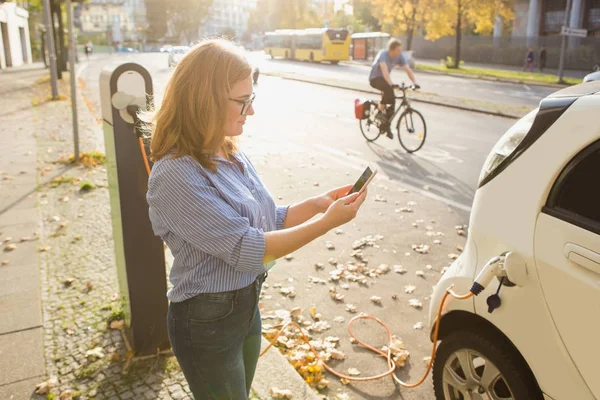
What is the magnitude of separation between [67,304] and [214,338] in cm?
287

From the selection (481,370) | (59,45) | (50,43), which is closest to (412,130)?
(50,43)

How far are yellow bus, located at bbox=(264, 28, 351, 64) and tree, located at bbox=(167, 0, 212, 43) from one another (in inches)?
2953

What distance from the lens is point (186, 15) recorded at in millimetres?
122625

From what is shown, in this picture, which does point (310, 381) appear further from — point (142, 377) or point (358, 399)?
point (142, 377)

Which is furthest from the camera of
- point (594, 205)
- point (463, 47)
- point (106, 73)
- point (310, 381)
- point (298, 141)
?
point (463, 47)

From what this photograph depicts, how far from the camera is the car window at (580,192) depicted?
2.14 m

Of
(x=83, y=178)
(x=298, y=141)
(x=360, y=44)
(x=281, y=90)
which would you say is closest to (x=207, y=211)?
(x=83, y=178)

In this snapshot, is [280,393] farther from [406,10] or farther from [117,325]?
[406,10]

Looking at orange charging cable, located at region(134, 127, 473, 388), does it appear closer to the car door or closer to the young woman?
the car door

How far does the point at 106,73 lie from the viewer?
11.0 feet

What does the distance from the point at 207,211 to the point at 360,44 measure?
5498cm

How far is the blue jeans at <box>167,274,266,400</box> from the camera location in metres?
2.01

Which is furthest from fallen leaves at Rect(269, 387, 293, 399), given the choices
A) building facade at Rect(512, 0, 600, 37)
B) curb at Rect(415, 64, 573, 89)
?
building facade at Rect(512, 0, 600, 37)

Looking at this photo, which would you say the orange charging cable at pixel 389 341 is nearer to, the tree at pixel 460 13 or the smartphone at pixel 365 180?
the smartphone at pixel 365 180
